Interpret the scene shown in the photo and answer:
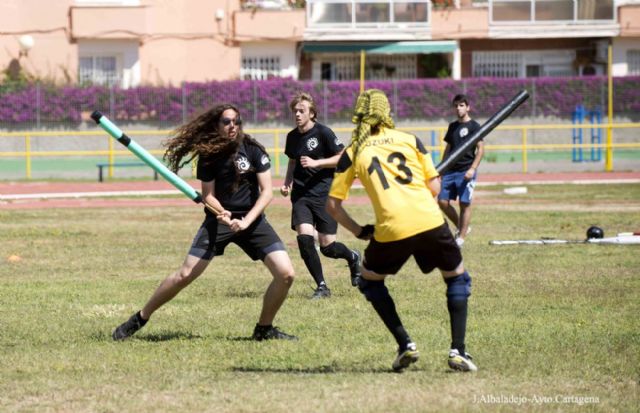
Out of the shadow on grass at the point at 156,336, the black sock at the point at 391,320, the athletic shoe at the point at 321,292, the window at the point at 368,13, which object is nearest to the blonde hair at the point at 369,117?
the black sock at the point at 391,320

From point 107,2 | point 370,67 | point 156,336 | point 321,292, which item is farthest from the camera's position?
point 370,67

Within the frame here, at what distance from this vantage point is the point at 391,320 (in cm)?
803

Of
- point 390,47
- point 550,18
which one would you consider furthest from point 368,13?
point 550,18

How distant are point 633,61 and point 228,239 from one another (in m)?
43.5

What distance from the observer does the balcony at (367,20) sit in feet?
155

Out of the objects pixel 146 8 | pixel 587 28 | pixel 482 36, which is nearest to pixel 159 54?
pixel 146 8

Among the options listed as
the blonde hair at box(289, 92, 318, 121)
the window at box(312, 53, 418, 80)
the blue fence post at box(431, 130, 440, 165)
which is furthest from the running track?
the window at box(312, 53, 418, 80)

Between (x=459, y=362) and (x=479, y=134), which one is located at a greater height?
(x=479, y=134)

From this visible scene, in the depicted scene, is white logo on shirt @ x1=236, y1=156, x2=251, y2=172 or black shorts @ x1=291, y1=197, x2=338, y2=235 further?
black shorts @ x1=291, y1=197, x2=338, y2=235

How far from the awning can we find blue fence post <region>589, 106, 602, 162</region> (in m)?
7.05

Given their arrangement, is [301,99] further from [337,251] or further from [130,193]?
[130,193]

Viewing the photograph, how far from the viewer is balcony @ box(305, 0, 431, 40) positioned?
155ft

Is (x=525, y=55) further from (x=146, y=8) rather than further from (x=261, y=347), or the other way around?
(x=261, y=347)

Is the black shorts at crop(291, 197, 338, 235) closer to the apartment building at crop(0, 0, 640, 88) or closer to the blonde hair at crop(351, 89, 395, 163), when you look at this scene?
the blonde hair at crop(351, 89, 395, 163)
